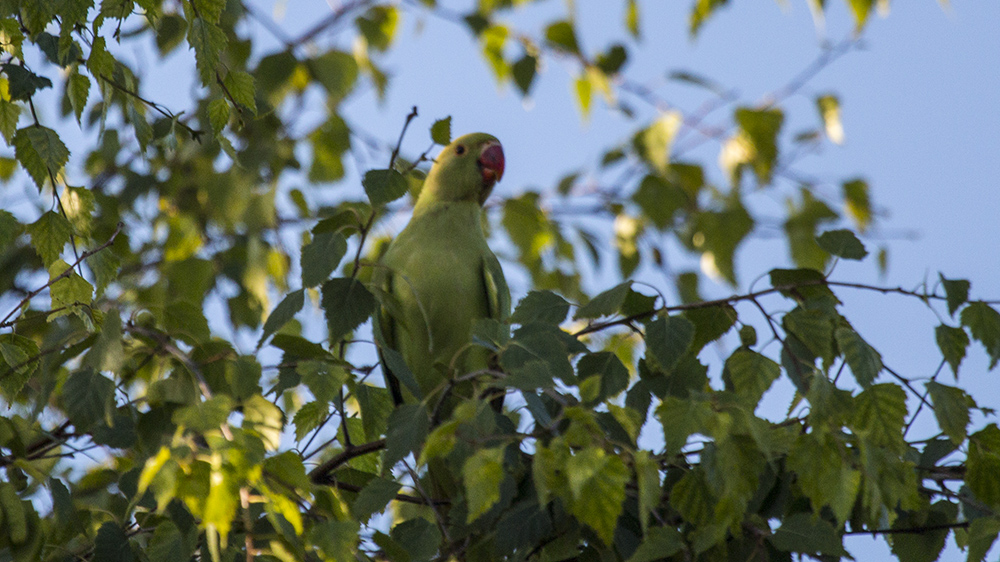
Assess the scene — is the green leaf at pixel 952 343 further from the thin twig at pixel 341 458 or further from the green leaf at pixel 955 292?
the thin twig at pixel 341 458

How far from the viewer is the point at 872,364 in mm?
1436

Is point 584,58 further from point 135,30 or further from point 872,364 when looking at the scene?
point 872,364

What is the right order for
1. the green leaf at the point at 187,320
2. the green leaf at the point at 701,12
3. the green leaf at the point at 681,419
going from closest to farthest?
the green leaf at the point at 681,419
the green leaf at the point at 187,320
the green leaf at the point at 701,12

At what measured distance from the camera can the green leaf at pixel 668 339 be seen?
4.99 feet

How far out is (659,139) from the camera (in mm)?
3609

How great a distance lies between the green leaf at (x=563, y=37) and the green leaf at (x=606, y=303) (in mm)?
2263

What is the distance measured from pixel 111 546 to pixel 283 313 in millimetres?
494

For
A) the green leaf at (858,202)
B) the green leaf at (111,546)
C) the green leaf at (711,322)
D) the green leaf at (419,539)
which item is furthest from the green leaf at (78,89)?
the green leaf at (858,202)

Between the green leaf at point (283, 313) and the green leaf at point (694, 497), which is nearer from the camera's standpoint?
the green leaf at point (694, 497)

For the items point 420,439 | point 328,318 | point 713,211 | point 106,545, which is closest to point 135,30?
point 328,318

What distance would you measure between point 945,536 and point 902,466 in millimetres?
352

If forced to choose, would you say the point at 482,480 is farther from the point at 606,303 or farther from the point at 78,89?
the point at 78,89

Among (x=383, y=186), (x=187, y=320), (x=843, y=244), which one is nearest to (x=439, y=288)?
(x=187, y=320)

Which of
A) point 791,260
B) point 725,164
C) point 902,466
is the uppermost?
point 725,164
